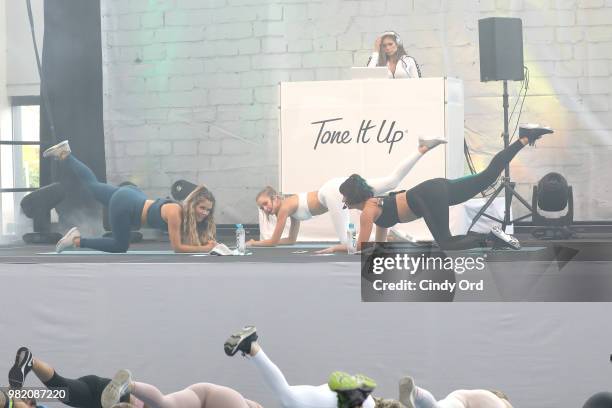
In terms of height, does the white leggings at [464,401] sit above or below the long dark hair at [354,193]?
below

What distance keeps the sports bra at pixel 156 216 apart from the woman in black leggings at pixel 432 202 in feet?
3.13

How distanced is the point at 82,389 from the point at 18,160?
2260 millimetres

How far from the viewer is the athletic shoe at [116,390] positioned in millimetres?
3195

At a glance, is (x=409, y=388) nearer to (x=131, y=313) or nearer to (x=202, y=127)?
(x=131, y=313)

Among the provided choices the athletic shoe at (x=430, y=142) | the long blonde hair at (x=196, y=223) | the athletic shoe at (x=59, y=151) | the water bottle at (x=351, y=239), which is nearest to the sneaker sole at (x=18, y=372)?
the long blonde hair at (x=196, y=223)

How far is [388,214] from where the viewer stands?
501 centimetres

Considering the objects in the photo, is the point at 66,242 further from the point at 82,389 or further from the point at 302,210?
the point at 82,389

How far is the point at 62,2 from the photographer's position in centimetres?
619

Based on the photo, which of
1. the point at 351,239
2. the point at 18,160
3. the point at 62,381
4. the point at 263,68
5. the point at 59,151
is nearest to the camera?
the point at 62,381

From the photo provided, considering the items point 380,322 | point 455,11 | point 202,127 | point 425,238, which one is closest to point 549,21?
point 455,11

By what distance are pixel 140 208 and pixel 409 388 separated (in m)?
2.46

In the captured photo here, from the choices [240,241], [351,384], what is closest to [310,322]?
[240,241]

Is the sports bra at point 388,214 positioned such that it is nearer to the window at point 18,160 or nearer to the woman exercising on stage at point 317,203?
the woman exercising on stage at point 317,203

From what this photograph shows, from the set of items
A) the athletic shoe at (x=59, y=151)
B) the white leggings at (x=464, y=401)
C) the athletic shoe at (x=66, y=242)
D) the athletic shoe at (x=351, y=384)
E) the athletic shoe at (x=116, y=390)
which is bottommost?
the white leggings at (x=464, y=401)
